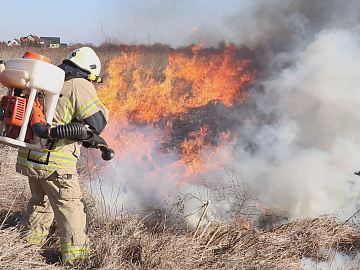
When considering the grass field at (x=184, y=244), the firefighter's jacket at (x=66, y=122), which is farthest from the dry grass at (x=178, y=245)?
the firefighter's jacket at (x=66, y=122)

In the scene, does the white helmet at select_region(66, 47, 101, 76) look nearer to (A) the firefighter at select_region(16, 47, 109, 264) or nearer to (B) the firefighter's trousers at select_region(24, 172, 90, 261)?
(A) the firefighter at select_region(16, 47, 109, 264)

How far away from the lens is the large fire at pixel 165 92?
781cm

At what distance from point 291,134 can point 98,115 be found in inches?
199

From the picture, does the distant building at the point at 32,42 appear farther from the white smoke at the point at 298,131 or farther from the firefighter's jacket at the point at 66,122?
the firefighter's jacket at the point at 66,122

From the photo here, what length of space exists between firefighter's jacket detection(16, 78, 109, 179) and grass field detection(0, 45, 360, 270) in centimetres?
46

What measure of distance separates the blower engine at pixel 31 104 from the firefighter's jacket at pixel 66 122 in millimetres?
115

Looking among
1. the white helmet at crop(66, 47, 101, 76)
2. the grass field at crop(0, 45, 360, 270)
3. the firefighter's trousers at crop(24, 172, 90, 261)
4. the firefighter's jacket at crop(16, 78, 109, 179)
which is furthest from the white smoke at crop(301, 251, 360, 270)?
the white helmet at crop(66, 47, 101, 76)

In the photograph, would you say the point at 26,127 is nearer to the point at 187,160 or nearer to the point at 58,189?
the point at 58,189

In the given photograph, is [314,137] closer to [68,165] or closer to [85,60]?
[85,60]

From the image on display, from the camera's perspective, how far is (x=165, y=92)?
881cm

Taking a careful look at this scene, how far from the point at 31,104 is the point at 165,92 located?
618 cm

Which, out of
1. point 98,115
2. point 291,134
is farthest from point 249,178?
point 98,115

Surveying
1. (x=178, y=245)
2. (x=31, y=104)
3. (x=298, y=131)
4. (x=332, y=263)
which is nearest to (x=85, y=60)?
(x=31, y=104)

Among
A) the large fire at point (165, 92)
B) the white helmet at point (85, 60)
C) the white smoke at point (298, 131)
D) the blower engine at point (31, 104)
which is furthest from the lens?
the large fire at point (165, 92)
